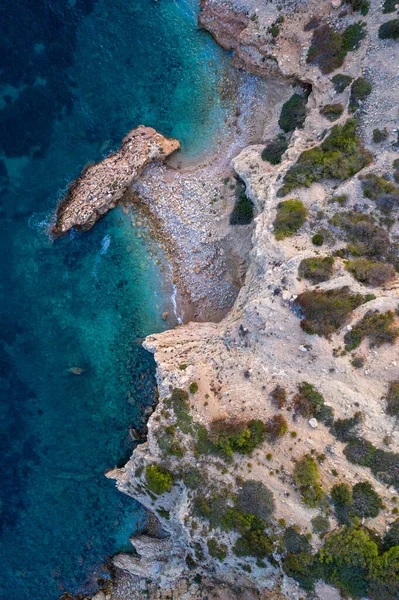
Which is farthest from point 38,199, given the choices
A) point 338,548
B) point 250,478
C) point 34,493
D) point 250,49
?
point 338,548

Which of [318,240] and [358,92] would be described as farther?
[358,92]

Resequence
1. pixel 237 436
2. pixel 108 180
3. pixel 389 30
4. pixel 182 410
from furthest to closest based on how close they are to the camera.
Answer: pixel 108 180
pixel 389 30
pixel 182 410
pixel 237 436

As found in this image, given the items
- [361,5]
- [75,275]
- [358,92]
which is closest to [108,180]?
[75,275]

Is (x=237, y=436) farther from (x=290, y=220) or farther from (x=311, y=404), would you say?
(x=290, y=220)

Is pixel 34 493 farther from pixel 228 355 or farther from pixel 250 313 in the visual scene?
pixel 250 313

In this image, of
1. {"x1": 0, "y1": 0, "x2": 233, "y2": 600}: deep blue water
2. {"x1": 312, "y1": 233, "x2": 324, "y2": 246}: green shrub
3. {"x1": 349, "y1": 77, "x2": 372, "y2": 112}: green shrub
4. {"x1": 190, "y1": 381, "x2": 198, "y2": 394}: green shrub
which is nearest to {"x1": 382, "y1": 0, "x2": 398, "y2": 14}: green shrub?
{"x1": 349, "y1": 77, "x2": 372, "y2": 112}: green shrub

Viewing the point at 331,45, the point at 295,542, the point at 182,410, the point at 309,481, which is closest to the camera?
the point at 295,542

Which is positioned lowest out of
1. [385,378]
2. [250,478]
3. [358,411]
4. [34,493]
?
[34,493]
